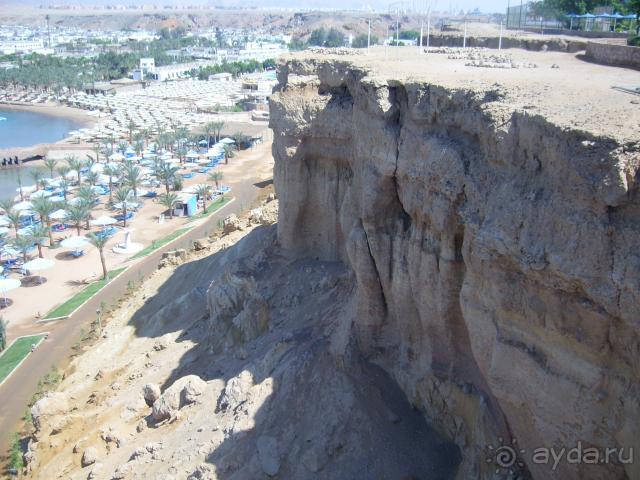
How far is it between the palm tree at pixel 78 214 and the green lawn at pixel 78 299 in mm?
9134

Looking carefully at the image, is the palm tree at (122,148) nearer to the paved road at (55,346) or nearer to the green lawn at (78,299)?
the paved road at (55,346)

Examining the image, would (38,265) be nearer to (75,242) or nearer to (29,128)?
(75,242)

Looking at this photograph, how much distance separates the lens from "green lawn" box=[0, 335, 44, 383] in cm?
2925

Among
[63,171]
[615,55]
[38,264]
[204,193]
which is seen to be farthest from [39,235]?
[615,55]

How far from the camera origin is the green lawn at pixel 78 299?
35031 millimetres

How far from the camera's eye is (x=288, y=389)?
1680cm

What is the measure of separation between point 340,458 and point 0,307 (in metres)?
29.3

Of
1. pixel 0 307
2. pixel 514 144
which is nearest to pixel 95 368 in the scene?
pixel 0 307

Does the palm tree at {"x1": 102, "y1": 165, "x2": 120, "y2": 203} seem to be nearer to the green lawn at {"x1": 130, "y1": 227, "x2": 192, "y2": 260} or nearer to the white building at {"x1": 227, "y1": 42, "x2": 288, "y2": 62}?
the green lawn at {"x1": 130, "y1": 227, "x2": 192, "y2": 260}

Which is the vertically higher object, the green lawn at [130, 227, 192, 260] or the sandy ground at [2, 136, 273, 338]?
the green lawn at [130, 227, 192, 260]

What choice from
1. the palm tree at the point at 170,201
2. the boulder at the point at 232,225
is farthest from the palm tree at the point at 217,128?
the boulder at the point at 232,225

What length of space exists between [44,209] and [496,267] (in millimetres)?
43525

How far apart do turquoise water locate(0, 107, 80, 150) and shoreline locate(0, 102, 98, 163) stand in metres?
1.27

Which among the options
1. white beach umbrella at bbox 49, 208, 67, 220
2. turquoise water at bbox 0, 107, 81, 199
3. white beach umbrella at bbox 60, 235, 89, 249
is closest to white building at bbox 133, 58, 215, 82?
turquoise water at bbox 0, 107, 81, 199
